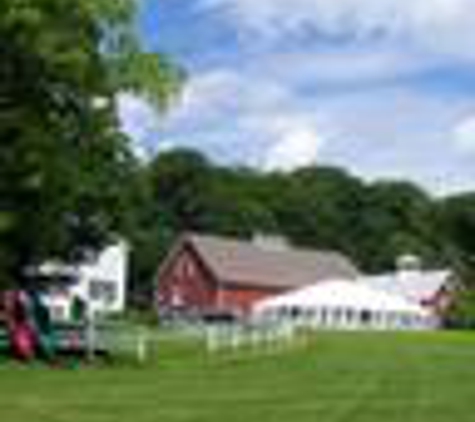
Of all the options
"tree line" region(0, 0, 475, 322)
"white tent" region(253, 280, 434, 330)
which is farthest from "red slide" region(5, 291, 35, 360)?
"white tent" region(253, 280, 434, 330)

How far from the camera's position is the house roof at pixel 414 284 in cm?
13150

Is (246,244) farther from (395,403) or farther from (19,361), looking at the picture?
(395,403)

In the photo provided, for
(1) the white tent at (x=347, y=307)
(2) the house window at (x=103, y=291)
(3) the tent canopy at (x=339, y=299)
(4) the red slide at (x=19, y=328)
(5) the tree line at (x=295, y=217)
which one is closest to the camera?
(4) the red slide at (x=19, y=328)

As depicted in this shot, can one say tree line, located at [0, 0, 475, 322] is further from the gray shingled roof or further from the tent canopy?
the gray shingled roof

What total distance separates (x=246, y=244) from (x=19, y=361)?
285ft

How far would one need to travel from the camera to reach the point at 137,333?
155 ft


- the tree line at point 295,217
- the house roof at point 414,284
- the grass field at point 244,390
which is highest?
the tree line at point 295,217

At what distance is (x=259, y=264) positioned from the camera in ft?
418

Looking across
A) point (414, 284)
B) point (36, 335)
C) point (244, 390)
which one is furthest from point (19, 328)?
point (414, 284)

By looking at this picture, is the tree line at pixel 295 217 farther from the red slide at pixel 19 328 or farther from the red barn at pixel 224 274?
the red slide at pixel 19 328

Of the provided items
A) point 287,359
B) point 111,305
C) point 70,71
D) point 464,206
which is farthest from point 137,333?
point 464,206

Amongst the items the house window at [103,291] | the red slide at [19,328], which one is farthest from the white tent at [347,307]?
the red slide at [19,328]

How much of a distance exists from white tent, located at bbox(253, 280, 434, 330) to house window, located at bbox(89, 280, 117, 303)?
11730mm

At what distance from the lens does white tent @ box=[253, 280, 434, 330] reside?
393 ft
